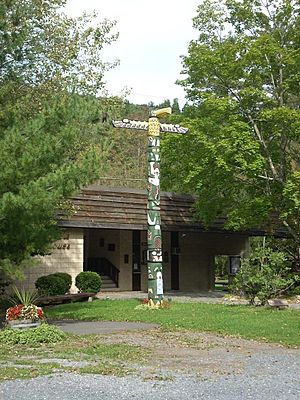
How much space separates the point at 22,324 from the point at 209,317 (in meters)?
5.55

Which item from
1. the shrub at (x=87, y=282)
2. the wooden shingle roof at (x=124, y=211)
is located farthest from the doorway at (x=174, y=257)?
the shrub at (x=87, y=282)

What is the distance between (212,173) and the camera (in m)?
22.9

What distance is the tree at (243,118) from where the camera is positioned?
21609 mm

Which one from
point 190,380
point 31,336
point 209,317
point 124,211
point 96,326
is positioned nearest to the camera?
point 190,380

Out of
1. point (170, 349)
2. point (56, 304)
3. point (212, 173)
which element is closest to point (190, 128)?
point (212, 173)

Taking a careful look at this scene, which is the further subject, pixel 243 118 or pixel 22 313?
pixel 243 118

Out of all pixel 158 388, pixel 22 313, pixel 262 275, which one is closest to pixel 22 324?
pixel 22 313

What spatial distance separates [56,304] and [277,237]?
46.4 feet

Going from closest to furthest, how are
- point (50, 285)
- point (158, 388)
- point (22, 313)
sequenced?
point (158, 388) → point (22, 313) → point (50, 285)

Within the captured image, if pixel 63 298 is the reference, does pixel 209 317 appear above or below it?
below

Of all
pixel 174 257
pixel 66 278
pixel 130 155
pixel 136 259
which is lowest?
pixel 66 278

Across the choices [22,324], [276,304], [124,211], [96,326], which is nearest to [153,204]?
[276,304]

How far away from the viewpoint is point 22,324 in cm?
1245

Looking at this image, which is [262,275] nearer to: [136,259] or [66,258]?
[66,258]
